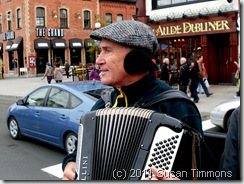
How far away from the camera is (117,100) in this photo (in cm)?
246

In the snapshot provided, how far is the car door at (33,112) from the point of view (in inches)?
283

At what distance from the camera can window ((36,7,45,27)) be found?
34938mm

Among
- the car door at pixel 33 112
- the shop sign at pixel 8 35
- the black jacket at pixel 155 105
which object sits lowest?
the car door at pixel 33 112

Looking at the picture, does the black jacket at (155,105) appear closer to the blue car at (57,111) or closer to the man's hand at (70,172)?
the man's hand at (70,172)

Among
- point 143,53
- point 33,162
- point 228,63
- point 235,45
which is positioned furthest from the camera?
point 228,63

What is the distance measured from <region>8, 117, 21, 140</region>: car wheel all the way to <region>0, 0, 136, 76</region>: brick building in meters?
25.4

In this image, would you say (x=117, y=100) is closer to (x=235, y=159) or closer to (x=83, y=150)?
(x=83, y=150)

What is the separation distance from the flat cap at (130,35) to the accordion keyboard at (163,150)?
62 centimetres

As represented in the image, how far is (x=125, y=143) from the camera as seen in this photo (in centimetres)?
214

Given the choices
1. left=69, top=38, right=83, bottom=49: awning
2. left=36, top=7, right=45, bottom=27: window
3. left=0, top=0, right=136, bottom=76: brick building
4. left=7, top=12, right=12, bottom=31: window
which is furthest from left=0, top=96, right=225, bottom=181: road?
left=7, top=12, right=12, bottom=31: window

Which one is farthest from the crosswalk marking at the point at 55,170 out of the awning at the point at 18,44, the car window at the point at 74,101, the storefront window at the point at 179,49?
the awning at the point at 18,44

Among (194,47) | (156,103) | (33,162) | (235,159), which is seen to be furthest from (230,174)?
(194,47)

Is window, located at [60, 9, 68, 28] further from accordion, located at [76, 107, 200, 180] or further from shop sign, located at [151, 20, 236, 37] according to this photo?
accordion, located at [76, 107, 200, 180]

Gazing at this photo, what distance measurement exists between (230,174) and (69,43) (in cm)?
3571
